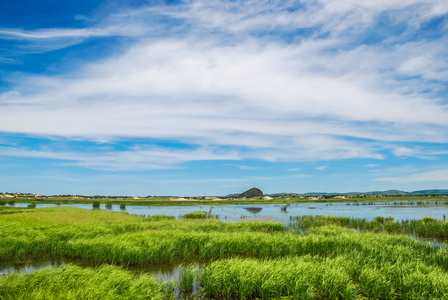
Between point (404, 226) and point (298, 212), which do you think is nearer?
point (404, 226)

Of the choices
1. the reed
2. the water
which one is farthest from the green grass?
the reed

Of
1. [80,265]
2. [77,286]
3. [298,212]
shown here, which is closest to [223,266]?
[77,286]

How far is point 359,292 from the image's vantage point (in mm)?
11102

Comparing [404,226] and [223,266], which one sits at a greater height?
[223,266]

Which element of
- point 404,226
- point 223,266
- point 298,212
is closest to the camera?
point 223,266

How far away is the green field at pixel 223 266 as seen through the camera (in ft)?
31.9

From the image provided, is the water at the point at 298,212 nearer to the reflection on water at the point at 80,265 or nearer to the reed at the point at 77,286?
the reflection on water at the point at 80,265

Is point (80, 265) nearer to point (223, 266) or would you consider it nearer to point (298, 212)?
point (223, 266)

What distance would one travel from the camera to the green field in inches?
383

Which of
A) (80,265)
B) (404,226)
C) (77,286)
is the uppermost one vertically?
(77,286)

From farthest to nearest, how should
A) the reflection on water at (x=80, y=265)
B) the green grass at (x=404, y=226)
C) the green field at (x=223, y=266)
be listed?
1. the green grass at (x=404, y=226)
2. the reflection on water at (x=80, y=265)
3. the green field at (x=223, y=266)

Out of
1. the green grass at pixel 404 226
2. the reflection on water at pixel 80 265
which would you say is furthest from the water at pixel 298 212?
the reflection on water at pixel 80 265

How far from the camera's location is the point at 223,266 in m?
11.8

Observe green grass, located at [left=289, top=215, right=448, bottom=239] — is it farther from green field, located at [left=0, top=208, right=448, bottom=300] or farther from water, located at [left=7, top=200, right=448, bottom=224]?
green field, located at [left=0, top=208, right=448, bottom=300]
